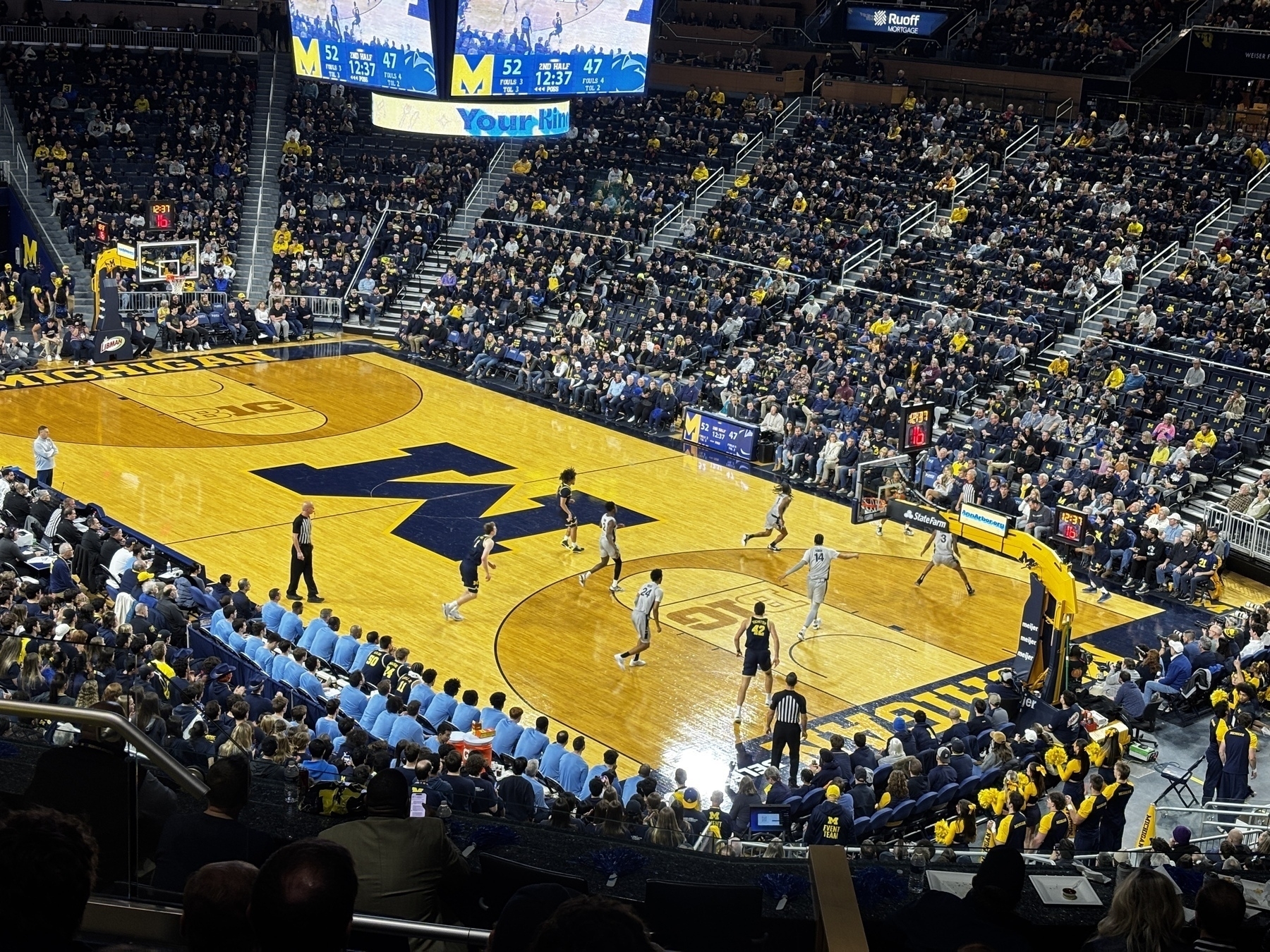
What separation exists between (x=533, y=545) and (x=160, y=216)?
2291 cm

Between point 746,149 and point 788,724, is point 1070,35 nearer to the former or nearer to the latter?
point 746,149

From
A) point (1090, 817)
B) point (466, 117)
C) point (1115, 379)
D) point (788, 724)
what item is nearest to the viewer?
point (1090, 817)

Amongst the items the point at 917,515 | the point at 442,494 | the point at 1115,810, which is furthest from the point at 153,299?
the point at 1115,810

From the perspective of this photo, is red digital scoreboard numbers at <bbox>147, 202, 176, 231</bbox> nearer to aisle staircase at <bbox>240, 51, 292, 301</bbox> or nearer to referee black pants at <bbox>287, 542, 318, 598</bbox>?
aisle staircase at <bbox>240, 51, 292, 301</bbox>

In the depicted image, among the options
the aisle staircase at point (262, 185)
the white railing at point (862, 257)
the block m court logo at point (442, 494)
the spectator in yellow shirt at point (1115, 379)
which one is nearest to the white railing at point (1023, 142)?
the white railing at point (862, 257)

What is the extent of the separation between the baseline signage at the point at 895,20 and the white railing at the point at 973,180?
8958 millimetres

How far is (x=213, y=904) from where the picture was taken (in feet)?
13.3

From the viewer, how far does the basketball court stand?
19.7 meters

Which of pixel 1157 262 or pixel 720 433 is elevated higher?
pixel 1157 262

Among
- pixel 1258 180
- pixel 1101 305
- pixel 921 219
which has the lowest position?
pixel 1101 305

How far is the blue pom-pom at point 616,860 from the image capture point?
6715mm

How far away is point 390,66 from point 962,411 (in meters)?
15.9

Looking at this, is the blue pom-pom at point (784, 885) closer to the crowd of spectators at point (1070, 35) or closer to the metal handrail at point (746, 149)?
the metal handrail at point (746, 149)

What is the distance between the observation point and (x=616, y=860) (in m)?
6.77
